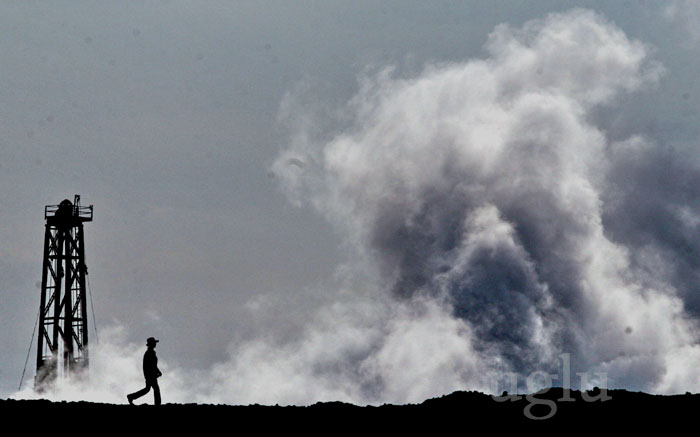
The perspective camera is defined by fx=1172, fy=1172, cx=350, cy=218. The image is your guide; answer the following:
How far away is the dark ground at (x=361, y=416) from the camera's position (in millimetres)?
26875

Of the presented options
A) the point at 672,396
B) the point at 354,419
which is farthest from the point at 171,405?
the point at 672,396

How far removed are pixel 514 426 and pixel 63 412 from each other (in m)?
10.6

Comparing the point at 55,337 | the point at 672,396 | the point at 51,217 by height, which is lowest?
the point at 672,396

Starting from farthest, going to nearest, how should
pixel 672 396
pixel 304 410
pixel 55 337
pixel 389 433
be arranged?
pixel 55 337 → pixel 672 396 → pixel 304 410 → pixel 389 433

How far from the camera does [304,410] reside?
2864 centimetres

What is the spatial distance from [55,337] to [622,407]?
4948 centimetres

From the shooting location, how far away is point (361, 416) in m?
28.0

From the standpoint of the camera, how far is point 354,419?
2772 centimetres

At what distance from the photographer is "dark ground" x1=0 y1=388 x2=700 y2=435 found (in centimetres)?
2688

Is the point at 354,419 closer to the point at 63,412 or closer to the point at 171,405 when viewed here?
the point at 171,405

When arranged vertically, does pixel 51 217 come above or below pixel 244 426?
above

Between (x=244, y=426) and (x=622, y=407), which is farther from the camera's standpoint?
(x=622, y=407)

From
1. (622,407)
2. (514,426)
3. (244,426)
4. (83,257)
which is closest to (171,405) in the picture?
(244,426)

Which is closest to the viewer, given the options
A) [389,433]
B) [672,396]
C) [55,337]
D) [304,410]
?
[389,433]
